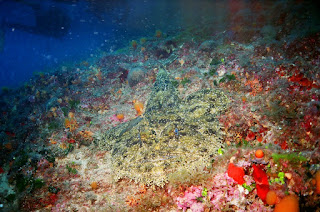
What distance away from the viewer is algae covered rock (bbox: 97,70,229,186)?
11.6 ft

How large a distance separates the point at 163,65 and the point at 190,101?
197 inches

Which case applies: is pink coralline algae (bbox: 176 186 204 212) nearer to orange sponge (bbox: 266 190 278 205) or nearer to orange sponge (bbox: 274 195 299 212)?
orange sponge (bbox: 266 190 278 205)

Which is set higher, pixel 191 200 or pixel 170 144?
pixel 170 144

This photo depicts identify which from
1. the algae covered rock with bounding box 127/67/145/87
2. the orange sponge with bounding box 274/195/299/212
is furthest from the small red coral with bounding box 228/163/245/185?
the algae covered rock with bounding box 127/67/145/87

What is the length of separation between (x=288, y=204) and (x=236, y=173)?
1.01m

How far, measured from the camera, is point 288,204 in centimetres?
316

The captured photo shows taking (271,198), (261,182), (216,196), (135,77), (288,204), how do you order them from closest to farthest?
(288,204), (271,198), (261,182), (216,196), (135,77)

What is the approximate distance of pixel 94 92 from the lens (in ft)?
34.1

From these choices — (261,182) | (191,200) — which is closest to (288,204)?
(261,182)

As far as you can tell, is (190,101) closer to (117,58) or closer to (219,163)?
(219,163)

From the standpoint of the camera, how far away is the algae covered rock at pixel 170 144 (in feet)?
11.6

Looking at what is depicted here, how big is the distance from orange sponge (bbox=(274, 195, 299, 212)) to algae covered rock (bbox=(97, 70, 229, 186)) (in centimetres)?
151

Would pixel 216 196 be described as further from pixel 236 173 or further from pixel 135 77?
pixel 135 77

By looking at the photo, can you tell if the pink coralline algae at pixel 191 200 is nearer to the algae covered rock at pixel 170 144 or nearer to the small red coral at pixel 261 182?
the algae covered rock at pixel 170 144
